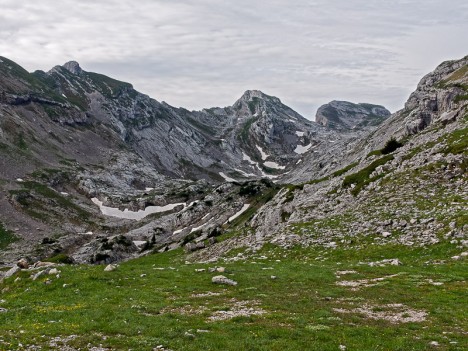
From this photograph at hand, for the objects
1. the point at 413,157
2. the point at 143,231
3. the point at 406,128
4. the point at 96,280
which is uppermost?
the point at 406,128

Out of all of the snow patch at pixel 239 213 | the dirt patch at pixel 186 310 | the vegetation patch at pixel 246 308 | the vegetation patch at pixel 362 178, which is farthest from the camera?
the snow patch at pixel 239 213

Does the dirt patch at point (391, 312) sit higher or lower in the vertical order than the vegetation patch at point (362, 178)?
lower

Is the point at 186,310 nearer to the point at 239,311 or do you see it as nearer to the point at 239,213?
the point at 239,311

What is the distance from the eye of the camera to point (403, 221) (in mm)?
46156

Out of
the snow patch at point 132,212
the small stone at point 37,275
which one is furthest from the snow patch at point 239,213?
the small stone at point 37,275

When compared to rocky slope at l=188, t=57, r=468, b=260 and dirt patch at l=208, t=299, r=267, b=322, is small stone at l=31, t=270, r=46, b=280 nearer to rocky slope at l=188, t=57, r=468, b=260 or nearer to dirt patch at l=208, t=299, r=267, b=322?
dirt patch at l=208, t=299, r=267, b=322

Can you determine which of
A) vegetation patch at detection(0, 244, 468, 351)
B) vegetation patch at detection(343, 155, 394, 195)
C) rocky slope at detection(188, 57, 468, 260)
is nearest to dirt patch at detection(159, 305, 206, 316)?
vegetation patch at detection(0, 244, 468, 351)

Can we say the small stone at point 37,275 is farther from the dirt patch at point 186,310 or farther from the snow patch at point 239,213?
the snow patch at point 239,213

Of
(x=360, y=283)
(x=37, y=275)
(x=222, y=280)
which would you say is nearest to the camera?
(x=360, y=283)

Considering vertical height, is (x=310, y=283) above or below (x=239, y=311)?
below

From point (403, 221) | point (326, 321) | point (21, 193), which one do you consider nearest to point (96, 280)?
→ point (326, 321)

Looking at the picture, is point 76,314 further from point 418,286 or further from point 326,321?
point 418,286

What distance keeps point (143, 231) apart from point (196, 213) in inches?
813

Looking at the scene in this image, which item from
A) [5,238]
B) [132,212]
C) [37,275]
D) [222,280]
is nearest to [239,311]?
[222,280]
